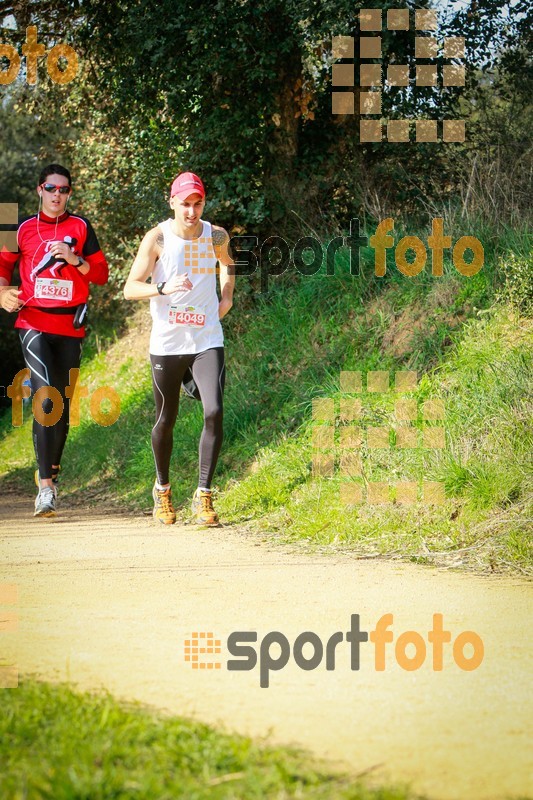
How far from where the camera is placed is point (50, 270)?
8453 mm

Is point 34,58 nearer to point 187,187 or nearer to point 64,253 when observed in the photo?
point 64,253

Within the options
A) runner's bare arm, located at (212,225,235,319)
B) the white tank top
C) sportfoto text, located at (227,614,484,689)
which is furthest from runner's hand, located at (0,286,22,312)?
sportfoto text, located at (227,614,484,689)

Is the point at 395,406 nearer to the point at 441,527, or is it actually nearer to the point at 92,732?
the point at 441,527

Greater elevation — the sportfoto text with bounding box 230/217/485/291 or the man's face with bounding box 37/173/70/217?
the man's face with bounding box 37/173/70/217

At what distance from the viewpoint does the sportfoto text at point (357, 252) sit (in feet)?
32.3

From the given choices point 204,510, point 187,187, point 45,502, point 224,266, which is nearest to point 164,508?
point 204,510

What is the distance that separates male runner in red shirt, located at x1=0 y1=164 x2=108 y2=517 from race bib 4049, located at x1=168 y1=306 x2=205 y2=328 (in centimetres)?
112

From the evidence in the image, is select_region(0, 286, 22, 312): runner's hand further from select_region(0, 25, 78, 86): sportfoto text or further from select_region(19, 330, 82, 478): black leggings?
select_region(0, 25, 78, 86): sportfoto text

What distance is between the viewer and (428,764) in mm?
2699

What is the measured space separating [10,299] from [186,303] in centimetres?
154

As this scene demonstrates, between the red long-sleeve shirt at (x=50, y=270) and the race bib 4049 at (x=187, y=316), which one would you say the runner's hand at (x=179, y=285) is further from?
the red long-sleeve shirt at (x=50, y=270)

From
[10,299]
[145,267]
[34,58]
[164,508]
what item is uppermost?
[34,58]

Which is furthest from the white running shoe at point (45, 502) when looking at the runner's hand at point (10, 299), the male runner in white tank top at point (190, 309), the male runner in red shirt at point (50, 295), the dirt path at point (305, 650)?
the dirt path at point (305, 650)

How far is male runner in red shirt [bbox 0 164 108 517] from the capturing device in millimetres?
8461
